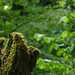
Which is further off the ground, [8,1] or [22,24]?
[8,1]

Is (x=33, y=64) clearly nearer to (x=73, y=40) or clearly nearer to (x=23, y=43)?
(x=23, y=43)

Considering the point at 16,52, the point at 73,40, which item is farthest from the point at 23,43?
the point at 73,40

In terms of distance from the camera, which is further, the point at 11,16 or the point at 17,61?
the point at 11,16

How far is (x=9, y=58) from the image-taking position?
6.31 feet

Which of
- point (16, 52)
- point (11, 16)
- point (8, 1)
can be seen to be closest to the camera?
point (16, 52)

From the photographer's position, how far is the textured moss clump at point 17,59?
187 centimetres

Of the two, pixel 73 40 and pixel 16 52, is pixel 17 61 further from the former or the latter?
pixel 73 40

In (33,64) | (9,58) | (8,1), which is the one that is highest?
(8,1)

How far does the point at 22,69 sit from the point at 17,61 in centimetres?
11

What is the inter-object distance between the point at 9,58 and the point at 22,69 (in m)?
0.19

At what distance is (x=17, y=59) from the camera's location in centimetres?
188

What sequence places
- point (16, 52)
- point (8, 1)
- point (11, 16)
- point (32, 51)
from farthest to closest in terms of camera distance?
point (11, 16) → point (8, 1) → point (32, 51) → point (16, 52)

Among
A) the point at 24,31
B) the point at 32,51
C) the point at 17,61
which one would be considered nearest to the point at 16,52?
the point at 17,61

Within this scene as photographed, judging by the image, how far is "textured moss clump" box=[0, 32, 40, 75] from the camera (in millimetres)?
1867
